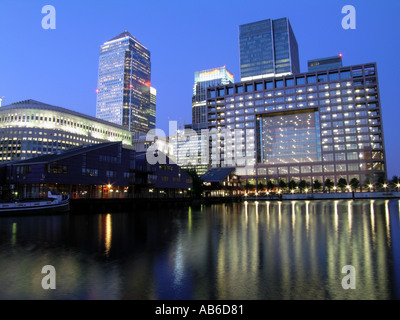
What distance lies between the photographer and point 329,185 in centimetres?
16350

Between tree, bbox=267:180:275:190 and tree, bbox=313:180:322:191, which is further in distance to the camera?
tree, bbox=267:180:275:190

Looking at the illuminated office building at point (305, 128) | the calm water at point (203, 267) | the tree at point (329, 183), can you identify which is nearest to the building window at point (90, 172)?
the calm water at point (203, 267)

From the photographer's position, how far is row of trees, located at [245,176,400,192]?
517ft

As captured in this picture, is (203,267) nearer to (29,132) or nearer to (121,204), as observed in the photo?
(121,204)

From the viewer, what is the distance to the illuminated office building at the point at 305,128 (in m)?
168

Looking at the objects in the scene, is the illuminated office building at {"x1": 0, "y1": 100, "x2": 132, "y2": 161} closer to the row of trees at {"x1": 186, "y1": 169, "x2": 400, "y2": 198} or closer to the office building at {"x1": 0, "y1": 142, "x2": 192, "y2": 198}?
the office building at {"x1": 0, "y1": 142, "x2": 192, "y2": 198}

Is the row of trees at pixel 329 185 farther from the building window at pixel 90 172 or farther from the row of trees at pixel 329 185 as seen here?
the building window at pixel 90 172

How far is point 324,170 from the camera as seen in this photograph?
174m

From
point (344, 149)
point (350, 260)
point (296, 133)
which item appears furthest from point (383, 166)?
point (350, 260)

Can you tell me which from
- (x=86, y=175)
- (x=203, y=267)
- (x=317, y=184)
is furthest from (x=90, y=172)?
(x=317, y=184)

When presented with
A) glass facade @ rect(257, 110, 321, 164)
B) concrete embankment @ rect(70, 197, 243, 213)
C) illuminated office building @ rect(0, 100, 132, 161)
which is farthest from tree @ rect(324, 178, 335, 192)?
illuminated office building @ rect(0, 100, 132, 161)

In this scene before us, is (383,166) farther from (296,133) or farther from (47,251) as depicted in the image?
(47,251)

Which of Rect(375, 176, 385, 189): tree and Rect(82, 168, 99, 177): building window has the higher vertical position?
Rect(82, 168, 99, 177): building window

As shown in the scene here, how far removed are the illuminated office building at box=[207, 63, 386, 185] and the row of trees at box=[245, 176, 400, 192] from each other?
5.04m
